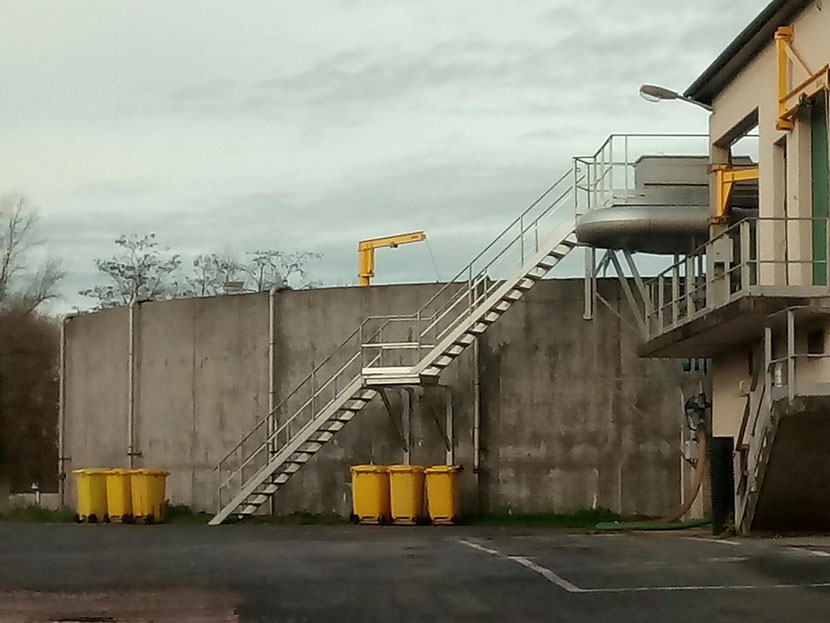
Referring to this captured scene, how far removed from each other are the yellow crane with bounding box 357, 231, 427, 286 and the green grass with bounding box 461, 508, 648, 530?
8674mm

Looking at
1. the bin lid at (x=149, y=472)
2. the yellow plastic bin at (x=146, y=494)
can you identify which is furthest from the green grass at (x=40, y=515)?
the bin lid at (x=149, y=472)

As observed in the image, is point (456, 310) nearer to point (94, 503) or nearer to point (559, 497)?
point (559, 497)

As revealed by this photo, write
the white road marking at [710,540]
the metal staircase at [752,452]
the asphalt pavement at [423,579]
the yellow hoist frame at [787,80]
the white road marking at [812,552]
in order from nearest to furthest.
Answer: the asphalt pavement at [423,579]
the white road marking at [812,552]
the white road marking at [710,540]
the metal staircase at [752,452]
the yellow hoist frame at [787,80]

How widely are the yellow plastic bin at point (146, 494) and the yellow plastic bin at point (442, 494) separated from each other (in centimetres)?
559

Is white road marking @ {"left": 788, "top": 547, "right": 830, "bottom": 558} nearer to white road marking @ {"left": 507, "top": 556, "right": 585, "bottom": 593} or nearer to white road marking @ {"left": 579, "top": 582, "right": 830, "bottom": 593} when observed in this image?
white road marking @ {"left": 579, "top": 582, "right": 830, "bottom": 593}

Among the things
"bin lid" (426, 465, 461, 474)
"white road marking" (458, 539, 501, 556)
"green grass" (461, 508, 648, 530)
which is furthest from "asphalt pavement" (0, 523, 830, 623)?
"green grass" (461, 508, 648, 530)

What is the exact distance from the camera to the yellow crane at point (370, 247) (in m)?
32.5

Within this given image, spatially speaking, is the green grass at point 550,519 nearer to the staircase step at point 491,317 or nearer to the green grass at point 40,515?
the staircase step at point 491,317

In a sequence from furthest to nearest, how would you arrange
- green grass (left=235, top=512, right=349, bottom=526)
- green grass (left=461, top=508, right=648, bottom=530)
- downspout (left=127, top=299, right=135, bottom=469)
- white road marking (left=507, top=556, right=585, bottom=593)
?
downspout (left=127, top=299, right=135, bottom=469) < green grass (left=235, top=512, right=349, bottom=526) < green grass (left=461, top=508, right=648, bottom=530) < white road marking (left=507, top=556, right=585, bottom=593)

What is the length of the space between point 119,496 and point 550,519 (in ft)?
28.2

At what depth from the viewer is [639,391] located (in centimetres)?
2578

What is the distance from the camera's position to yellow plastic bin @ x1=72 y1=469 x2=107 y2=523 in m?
27.3

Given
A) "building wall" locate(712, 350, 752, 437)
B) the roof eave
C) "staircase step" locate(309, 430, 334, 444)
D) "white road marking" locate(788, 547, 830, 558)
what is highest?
the roof eave

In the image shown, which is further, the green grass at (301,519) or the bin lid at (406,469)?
the green grass at (301,519)
